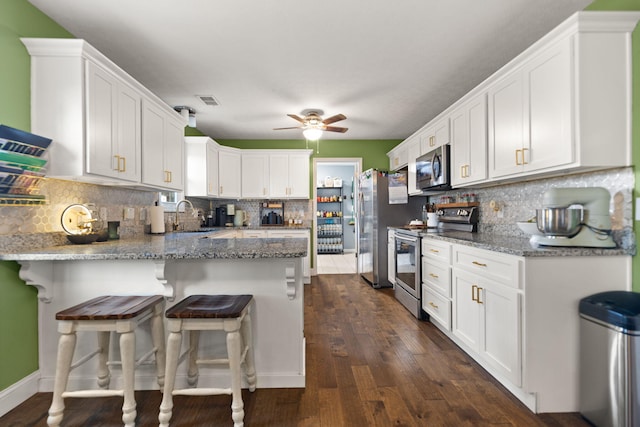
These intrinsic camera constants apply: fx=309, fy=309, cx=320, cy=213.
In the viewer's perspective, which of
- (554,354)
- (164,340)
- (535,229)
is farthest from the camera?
(535,229)

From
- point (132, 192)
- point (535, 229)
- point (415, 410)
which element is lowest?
point (415, 410)

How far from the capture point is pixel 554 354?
1.77 m

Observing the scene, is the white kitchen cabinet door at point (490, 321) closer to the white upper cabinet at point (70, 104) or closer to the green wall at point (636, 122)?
the green wall at point (636, 122)

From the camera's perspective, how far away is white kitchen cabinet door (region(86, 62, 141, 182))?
2.00m

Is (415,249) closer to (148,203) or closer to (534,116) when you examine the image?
(534,116)

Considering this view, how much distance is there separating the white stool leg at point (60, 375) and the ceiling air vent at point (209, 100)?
2817 mm

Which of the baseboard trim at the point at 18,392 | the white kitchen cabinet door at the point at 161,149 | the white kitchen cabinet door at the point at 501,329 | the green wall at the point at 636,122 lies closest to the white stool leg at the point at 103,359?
the baseboard trim at the point at 18,392

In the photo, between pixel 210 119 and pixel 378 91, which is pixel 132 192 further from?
pixel 378 91

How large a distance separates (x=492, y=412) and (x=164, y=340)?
6.56ft

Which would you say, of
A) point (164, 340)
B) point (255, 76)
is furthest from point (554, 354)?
point (255, 76)

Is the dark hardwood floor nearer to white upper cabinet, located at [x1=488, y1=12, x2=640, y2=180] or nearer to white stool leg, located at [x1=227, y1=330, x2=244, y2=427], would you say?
white stool leg, located at [x1=227, y1=330, x2=244, y2=427]

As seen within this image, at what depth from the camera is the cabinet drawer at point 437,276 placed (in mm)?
2721

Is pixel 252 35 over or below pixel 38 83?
over

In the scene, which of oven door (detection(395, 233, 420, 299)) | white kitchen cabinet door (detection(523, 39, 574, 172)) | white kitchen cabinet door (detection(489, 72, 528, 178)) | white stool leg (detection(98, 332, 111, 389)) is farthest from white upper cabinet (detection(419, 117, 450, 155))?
white stool leg (detection(98, 332, 111, 389))
